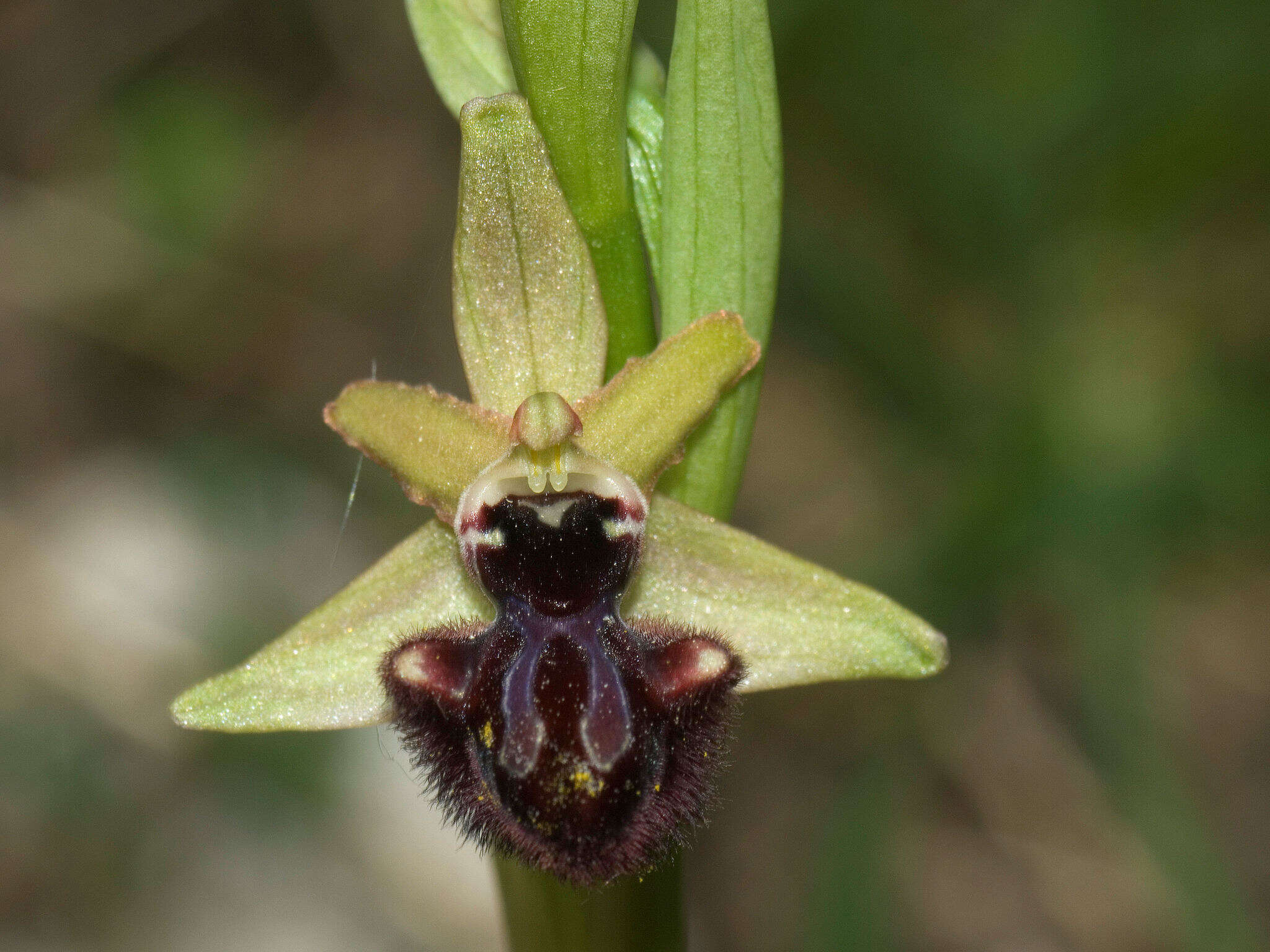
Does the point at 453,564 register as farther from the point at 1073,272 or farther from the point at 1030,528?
the point at 1073,272

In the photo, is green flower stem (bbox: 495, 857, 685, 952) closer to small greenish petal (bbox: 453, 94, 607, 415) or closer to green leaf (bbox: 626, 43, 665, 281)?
small greenish petal (bbox: 453, 94, 607, 415)

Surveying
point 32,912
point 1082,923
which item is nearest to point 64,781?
point 32,912

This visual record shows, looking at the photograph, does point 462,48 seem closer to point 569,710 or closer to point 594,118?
point 594,118

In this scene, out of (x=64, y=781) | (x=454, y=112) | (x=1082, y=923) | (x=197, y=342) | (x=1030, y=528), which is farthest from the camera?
(x=197, y=342)

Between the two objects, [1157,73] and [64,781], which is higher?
[1157,73]

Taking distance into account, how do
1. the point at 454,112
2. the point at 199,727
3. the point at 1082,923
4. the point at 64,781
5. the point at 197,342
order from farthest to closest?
the point at 197,342
the point at 1082,923
the point at 64,781
the point at 454,112
the point at 199,727

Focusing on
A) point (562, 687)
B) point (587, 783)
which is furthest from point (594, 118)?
point (587, 783)

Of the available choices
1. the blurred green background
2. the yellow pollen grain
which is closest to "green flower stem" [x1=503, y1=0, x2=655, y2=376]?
the yellow pollen grain
